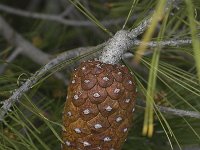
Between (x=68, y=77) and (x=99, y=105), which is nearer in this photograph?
(x=99, y=105)

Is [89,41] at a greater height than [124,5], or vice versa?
[124,5]

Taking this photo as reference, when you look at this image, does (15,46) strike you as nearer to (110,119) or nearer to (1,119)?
(1,119)

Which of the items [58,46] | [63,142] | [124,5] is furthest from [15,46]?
[63,142]

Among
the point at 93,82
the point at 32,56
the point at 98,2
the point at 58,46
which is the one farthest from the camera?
the point at 98,2
